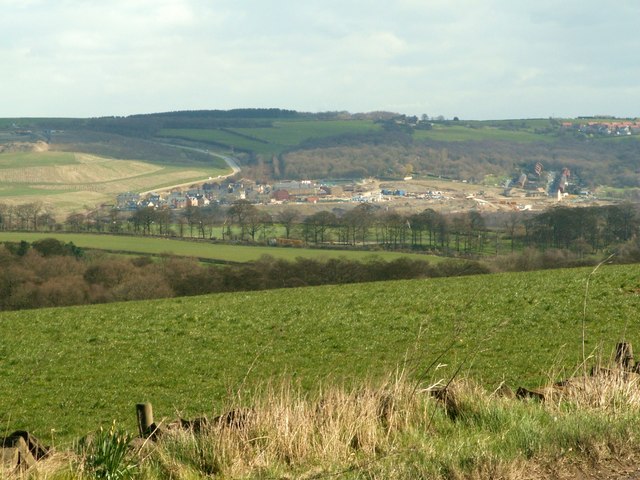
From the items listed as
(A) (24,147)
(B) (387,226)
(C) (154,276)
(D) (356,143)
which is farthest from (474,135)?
(C) (154,276)

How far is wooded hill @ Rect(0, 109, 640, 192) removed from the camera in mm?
139875

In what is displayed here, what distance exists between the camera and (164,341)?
1847 cm

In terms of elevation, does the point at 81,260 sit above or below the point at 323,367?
below

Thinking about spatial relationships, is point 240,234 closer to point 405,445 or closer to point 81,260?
point 81,260

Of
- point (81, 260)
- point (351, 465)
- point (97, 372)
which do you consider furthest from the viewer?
point (81, 260)

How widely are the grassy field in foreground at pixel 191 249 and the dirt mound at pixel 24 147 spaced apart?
88.6m

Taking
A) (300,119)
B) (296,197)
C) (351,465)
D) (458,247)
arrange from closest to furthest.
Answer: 1. (351,465)
2. (458,247)
3. (296,197)
4. (300,119)

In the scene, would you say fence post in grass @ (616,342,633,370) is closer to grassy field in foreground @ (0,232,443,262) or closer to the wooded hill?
grassy field in foreground @ (0,232,443,262)

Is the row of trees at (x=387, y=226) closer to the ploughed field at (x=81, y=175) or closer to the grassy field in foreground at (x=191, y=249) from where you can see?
the grassy field in foreground at (x=191, y=249)

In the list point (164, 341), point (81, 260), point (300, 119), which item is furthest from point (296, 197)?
point (164, 341)

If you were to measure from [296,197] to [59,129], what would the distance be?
8105 cm

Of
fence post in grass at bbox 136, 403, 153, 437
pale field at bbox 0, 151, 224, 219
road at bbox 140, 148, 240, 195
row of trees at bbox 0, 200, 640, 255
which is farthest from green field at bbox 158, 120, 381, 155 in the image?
fence post in grass at bbox 136, 403, 153, 437

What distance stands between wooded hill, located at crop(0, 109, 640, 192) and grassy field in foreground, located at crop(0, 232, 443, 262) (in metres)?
71.0

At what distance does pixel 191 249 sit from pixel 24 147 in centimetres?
10444
